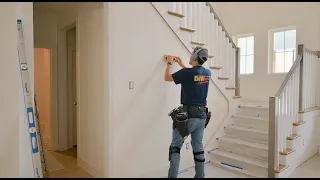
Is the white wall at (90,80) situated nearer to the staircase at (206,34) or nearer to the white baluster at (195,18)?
the staircase at (206,34)

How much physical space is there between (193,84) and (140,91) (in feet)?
2.23

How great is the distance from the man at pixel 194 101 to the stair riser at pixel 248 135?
133cm

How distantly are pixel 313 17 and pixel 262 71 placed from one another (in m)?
1.47

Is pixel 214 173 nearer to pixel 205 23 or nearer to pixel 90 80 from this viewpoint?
pixel 90 80

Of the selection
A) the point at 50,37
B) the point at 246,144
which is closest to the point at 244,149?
the point at 246,144

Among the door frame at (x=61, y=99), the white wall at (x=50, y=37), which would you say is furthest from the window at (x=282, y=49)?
the white wall at (x=50, y=37)

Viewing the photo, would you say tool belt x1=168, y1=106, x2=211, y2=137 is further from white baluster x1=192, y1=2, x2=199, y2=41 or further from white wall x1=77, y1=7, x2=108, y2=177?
white baluster x1=192, y1=2, x2=199, y2=41

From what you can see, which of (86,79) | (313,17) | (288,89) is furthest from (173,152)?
(313,17)

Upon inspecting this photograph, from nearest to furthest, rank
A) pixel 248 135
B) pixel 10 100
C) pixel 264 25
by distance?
pixel 10 100
pixel 248 135
pixel 264 25

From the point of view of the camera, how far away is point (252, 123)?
373 cm

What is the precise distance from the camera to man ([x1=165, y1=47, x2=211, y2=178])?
8.11 ft

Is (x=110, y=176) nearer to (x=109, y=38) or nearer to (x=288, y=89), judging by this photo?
(x=109, y=38)

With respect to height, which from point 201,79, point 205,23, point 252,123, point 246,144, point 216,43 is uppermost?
point 205,23

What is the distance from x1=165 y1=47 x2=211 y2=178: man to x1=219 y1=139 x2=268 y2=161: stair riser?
111 centimetres
